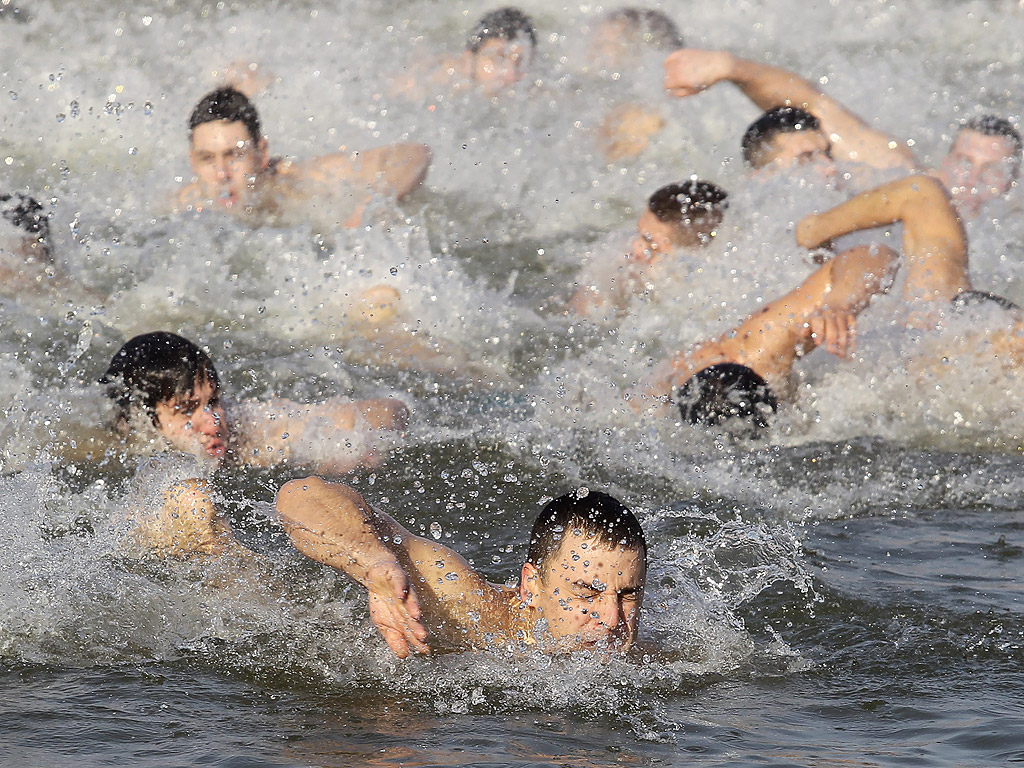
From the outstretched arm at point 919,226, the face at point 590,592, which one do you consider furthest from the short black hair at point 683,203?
the face at point 590,592

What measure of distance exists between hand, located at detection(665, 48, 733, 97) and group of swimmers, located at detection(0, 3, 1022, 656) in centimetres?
1

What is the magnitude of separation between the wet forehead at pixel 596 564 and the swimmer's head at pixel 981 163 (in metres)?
5.42

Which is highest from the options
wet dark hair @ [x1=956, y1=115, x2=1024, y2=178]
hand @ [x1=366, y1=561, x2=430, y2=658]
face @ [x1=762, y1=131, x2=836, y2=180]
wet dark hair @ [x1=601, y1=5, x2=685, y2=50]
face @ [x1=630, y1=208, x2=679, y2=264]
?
wet dark hair @ [x1=601, y1=5, x2=685, y2=50]

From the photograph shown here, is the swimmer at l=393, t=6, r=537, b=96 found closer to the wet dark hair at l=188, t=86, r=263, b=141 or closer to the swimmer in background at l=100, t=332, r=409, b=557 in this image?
the wet dark hair at l=188, t=86, r=263, b=141

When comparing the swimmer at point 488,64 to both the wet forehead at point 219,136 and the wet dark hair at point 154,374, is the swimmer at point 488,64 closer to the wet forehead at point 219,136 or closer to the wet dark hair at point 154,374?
the wet forehead at point 219,136

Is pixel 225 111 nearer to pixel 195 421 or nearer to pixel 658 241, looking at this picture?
pixel 658 241

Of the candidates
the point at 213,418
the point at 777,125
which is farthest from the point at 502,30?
the point at 213,418

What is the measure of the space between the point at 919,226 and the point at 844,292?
53cm

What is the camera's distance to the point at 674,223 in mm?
7551

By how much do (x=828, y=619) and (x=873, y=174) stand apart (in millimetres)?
4286

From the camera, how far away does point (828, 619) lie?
457cm

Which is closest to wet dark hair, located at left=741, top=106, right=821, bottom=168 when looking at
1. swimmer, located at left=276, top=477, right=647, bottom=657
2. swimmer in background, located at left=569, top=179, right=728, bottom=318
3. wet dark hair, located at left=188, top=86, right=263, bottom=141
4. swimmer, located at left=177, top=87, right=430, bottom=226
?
swimmer in background, located at left=569, top=179, right=728, bottom=318

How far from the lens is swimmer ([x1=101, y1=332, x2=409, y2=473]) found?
541cm

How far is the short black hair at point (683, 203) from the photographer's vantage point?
7.56 metres
